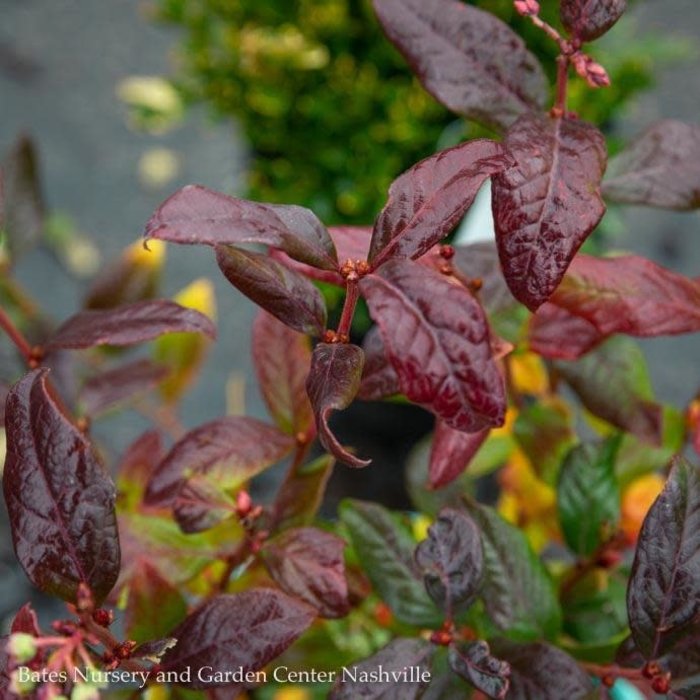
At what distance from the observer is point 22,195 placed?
2.90 feet

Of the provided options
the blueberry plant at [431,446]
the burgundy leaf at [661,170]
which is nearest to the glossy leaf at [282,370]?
the blueberry plant at [431,446]

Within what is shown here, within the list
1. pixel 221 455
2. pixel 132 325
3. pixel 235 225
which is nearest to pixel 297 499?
pixel 221 455

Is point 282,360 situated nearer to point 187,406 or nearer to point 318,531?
point 318,531

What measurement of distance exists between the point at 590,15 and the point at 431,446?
11.2 inches

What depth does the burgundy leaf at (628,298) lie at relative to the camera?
56 cm

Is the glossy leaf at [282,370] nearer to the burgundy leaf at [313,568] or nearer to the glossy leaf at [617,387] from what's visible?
the burgundy leaf at [313,568]

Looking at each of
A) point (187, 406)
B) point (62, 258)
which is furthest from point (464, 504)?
point (62, 258)

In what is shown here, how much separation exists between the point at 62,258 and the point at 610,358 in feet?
5.20

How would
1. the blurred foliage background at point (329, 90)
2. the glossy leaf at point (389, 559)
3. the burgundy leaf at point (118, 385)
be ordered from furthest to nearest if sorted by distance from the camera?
the blurred foliage background at point (329, 90) → the burgundy leaf at point (118, 385) → the glossy leaf at point (389, 559)

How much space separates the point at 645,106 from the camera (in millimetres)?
2174

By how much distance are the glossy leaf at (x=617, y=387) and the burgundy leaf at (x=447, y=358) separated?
0.99 ft

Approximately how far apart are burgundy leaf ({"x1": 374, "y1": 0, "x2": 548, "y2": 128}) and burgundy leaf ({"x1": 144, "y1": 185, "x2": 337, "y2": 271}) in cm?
19

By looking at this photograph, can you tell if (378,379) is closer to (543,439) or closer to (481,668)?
(481,668)

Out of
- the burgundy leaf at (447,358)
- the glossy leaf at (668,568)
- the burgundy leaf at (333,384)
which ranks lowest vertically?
the glossy leaf at (668,568)
